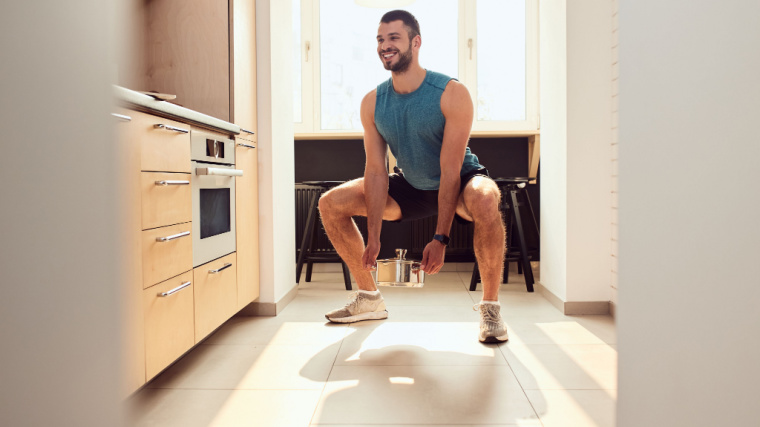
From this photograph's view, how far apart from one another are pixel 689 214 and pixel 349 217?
2026mm

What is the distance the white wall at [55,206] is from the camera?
24 centimetres

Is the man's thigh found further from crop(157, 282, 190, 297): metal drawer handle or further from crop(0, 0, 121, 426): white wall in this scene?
crop(0, 0, 121, 426): white wall

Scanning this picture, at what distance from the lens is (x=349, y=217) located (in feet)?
8.47

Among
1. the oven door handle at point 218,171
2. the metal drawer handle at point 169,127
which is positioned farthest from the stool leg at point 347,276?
the metal drawer handle at point 169,127

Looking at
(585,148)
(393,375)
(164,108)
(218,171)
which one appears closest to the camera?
(164,108)

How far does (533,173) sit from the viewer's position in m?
4.09

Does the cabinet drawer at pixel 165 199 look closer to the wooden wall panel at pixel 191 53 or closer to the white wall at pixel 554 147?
the wooden wall panel at pixel 191 53

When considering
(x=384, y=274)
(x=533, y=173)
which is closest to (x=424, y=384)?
(x=384, y=274)

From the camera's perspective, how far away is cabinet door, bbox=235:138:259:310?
7.98 ft

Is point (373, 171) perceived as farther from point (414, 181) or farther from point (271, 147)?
point (271, 147)

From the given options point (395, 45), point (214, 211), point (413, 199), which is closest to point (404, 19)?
point (395, 45)

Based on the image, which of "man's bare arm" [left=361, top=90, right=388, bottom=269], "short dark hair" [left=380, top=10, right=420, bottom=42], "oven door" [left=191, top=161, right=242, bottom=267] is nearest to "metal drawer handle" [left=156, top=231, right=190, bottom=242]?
"oven door" [left=191, top=161, right=242, bottom=267]

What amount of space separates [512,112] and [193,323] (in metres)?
3.13

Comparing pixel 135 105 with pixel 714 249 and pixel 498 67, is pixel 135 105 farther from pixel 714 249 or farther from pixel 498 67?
pixel 498 67
